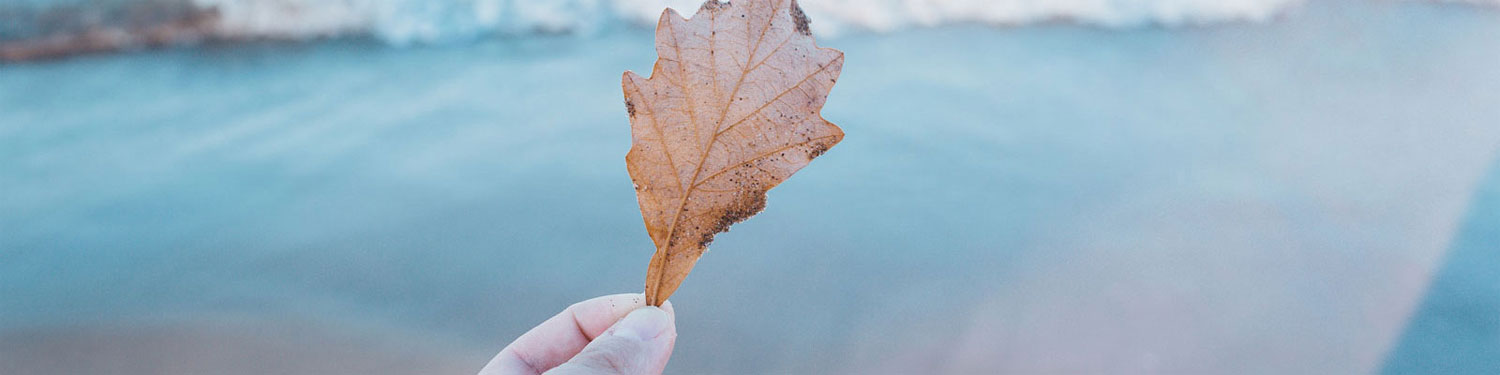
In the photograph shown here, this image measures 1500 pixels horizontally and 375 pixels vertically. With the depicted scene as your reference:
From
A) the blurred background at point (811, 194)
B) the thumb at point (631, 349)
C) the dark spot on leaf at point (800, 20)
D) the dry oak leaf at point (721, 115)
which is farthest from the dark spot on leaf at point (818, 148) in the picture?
the blurred background at point (811, 194)

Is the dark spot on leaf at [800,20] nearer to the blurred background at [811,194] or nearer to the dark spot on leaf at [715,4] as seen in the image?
the dark spot on leaf at [715,4]

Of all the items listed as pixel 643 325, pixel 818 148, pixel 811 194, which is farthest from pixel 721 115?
pixel 811 194

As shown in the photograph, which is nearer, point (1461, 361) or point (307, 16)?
point (1461, 361)

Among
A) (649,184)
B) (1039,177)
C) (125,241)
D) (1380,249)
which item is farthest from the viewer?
(1039,177)

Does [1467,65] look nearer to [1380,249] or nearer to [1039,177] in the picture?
[1380,249]

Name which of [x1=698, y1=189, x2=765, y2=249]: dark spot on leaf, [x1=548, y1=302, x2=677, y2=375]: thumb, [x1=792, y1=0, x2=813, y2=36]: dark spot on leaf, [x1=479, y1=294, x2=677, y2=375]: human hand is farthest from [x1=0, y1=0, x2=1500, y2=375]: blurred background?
[x1=792, y1=0, x2=813, y2=36]: dark spot on leaf

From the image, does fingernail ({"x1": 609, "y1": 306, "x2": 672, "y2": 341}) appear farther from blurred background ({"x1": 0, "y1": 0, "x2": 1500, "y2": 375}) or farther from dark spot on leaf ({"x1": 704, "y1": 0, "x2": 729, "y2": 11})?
blurred background ({"x1": 0, "y1": 0, "x2": 1500, "y2": 375})

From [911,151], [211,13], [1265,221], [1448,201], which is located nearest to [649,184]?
[911,151]
